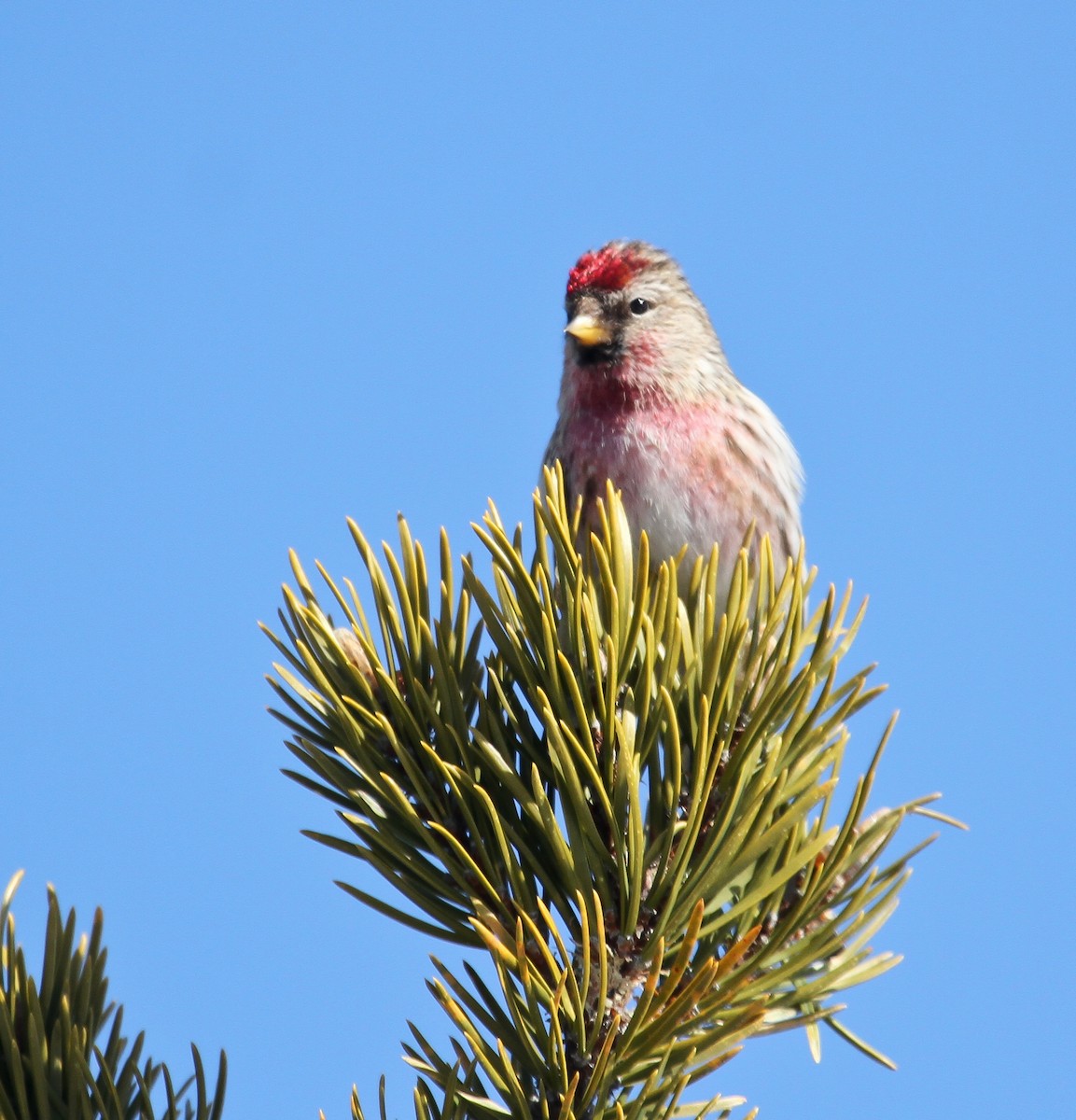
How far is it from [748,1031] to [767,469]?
2.15 metres

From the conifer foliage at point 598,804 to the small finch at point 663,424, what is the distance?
1216 millimetres

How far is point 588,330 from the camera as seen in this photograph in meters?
3.18

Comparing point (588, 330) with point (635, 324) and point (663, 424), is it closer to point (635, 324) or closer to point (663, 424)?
point (635, 324)

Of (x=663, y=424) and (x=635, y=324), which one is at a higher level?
(x=635, y=324)

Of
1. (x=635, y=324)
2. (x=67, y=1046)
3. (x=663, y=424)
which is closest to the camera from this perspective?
(x=67, y=1046)

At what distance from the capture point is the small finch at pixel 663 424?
9.55 feet

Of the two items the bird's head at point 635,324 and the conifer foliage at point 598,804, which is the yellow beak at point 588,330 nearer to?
the bird's head at point 635,324

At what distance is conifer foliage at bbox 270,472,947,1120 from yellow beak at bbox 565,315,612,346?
65.9 inches

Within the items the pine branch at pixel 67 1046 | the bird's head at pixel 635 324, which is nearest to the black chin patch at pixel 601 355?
the bird's head at pixel 635 324

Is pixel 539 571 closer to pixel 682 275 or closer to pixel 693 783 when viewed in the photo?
pixel 693 783

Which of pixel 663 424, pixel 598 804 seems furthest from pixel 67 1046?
pixel 663 424

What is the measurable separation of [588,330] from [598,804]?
1956 mm

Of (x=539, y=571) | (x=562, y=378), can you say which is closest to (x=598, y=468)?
(x=562, y=378)

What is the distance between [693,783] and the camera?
1.36 meters
